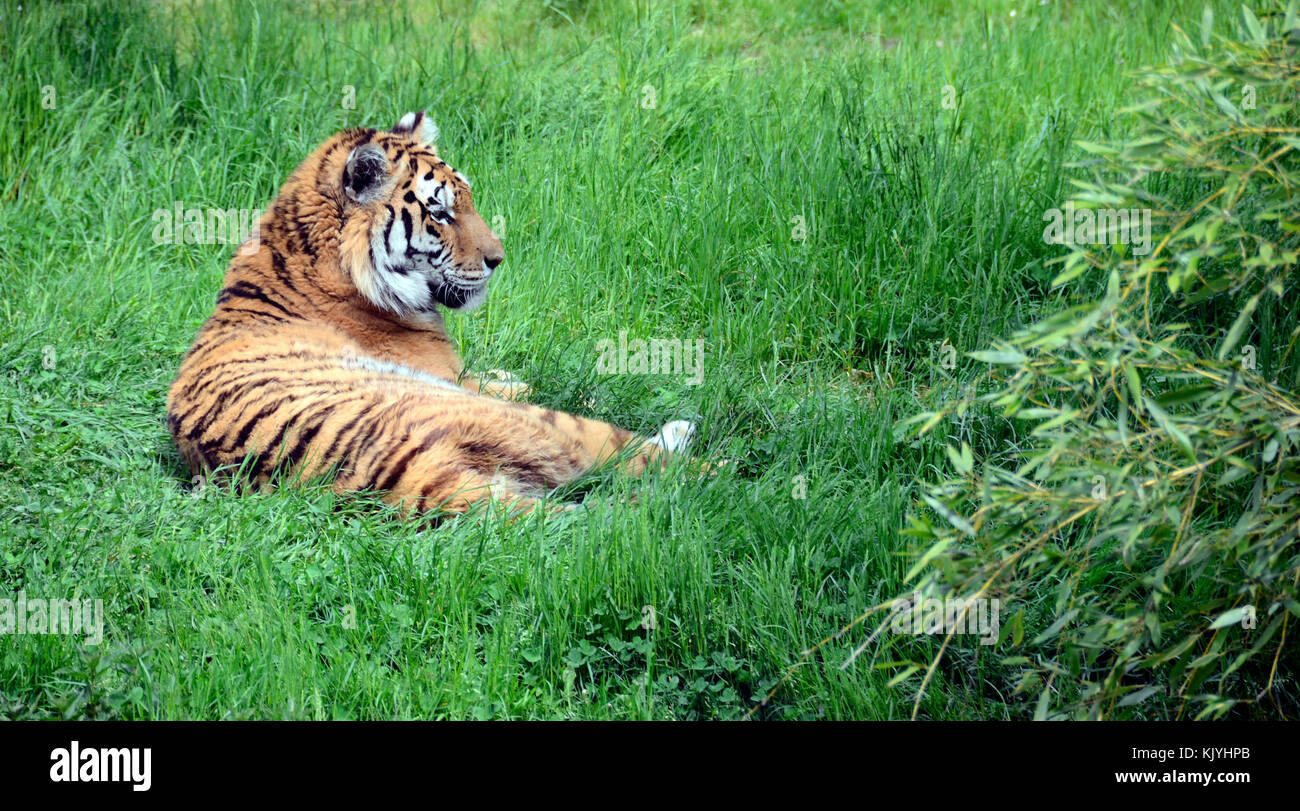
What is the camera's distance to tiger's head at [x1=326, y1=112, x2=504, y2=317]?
444 cm

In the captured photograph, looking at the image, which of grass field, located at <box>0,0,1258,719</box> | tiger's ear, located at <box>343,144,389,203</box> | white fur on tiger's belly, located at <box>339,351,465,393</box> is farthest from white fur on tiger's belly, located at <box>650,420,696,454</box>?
tiger's ear, located at <box>343,144,389,203</box>

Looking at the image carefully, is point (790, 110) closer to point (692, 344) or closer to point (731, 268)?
point (731, 268)

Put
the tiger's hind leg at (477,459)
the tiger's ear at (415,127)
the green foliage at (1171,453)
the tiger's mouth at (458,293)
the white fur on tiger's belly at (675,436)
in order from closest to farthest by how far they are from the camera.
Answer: the green foliage at (1171,453), the tiger's hind leg at (477,459), the white fur on tiger's belly at (675,436), the tiger's mouth at (458,293), the tiger's ear at (415,127)

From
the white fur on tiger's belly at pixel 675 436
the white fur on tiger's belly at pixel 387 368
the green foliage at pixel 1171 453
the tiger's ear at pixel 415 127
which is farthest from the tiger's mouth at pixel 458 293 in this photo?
the green foliage at pixel 1171 453

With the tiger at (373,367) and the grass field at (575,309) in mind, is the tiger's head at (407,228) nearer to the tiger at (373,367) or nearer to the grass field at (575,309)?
the tiger at (373,367)

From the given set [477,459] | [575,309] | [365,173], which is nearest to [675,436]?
[477,459]

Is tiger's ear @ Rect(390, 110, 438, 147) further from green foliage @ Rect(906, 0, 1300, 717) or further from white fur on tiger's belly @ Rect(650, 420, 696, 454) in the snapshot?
green foliage @ Rect(906, 0, 1300, 717)

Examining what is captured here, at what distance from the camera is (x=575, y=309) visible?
5.22 m

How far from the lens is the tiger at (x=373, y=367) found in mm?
3594

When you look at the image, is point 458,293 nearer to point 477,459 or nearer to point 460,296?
point 460,296

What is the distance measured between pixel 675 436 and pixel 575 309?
122 centimetres

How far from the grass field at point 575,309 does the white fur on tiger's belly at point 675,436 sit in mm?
117
